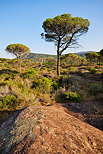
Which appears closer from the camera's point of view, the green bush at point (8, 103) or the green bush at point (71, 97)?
the green bush at point (8, 103)

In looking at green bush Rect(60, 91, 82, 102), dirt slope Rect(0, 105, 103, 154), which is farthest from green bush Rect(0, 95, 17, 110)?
green bush Rect(60, 91, 82, 102)

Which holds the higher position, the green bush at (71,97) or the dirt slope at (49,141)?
the dirt slope at (49,141)

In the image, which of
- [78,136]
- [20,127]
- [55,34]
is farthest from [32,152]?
[55,34]

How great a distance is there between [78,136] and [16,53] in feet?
102

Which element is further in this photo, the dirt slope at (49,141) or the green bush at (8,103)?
the green bush at (8,103)

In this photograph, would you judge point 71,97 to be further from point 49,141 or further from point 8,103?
point 49,141

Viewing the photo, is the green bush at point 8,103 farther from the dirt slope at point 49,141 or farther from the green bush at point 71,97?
the green bush at point 71,97

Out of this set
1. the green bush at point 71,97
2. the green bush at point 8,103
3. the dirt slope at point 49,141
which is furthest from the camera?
the green bush at point 71,97

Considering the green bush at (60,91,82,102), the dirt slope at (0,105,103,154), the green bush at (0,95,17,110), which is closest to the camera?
the dirt slope at (0,105,103,154)

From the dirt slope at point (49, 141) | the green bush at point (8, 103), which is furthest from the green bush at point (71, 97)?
the dirt slope at point (49, 141)

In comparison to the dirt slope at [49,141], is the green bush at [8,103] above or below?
below

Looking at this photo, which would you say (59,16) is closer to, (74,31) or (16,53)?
(74,31)

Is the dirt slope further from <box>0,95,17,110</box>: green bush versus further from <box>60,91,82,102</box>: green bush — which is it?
<box>60,91,82,102</box>: green bush

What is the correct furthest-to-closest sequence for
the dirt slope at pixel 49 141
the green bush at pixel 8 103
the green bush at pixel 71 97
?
1. the green bush at pixel 71 97
2. the green bush at pixel 8 103
3. the dirt slope at pixel 49 141
